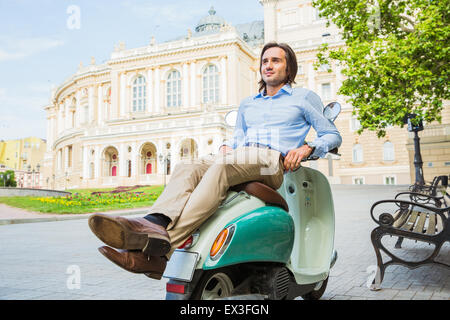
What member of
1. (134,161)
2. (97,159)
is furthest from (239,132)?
(97,159)

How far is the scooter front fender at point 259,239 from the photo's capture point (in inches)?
76.6

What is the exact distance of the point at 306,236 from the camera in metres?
2.68

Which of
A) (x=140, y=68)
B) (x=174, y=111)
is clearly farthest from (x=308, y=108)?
(x=140, y=68)

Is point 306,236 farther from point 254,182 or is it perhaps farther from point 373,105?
point 373,105

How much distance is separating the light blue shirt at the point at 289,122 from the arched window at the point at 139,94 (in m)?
49.0

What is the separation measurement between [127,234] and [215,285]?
2.05 ft

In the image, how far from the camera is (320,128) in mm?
2701

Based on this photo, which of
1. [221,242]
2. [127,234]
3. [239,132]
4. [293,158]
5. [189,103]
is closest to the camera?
[127,234]

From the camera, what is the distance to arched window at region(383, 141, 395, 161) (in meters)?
36.8

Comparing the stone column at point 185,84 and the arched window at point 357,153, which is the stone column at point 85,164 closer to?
the stone column at point 185,84

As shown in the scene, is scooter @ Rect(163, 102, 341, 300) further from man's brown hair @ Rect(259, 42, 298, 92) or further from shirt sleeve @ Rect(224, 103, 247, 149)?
shirt sleeve @ Rect(224, 103, 247, 149)

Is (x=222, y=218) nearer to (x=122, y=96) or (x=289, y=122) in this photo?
(x=289, y=122)

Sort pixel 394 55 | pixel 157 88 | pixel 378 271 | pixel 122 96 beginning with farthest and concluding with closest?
pixel 122 96, pixel 157 88, pixel 394 55, pixel 378 271

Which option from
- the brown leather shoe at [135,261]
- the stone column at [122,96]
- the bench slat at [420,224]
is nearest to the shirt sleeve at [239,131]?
the brown leather shoe at [135,261]
